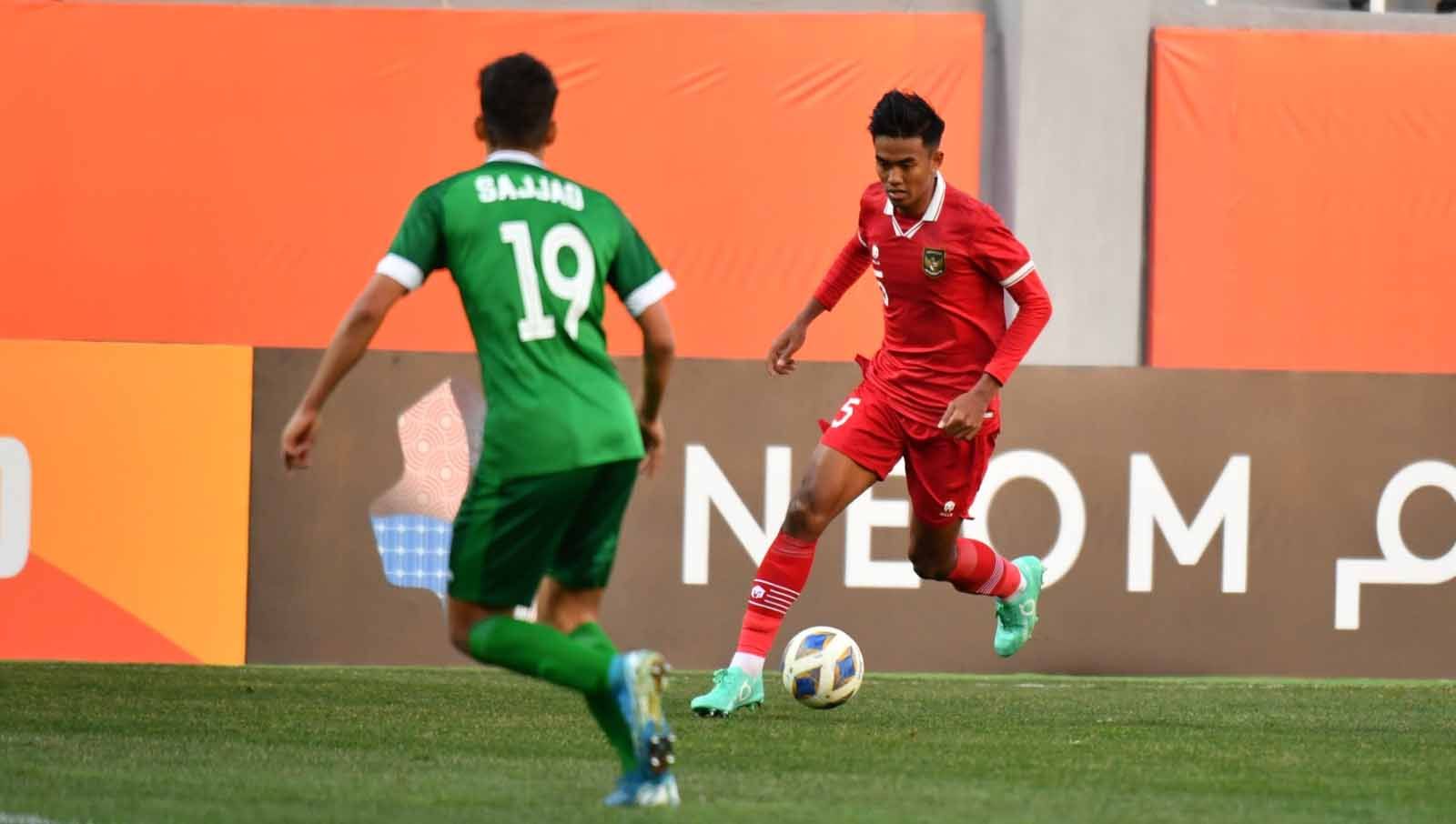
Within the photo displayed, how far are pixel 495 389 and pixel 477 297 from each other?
0.62ft

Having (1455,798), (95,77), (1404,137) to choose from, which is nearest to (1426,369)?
(1404,137)

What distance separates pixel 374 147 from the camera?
13.1m

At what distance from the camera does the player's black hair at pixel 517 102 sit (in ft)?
15.3

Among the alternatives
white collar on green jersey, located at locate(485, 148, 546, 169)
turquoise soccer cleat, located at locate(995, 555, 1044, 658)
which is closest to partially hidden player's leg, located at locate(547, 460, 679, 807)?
white collar on green jersey, located at locate(485, 148, 546, 169)

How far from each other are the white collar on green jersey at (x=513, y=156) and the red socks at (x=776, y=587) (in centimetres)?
253

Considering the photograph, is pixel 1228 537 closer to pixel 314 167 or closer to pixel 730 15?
pixel 730 15

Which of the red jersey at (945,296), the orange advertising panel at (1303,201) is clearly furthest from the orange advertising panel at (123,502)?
the orange advertising panel at (1303,201)

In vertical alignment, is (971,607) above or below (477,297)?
below

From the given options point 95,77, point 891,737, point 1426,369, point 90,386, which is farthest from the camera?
point 1426,369

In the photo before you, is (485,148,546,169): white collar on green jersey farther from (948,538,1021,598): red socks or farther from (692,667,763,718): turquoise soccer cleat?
(948,538,1021,598): red socks

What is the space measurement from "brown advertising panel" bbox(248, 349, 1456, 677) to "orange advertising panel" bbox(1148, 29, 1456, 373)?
12.7ft

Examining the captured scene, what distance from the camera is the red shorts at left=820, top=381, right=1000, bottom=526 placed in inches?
277

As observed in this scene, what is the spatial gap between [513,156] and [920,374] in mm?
2654

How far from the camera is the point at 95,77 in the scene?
12953 mm
